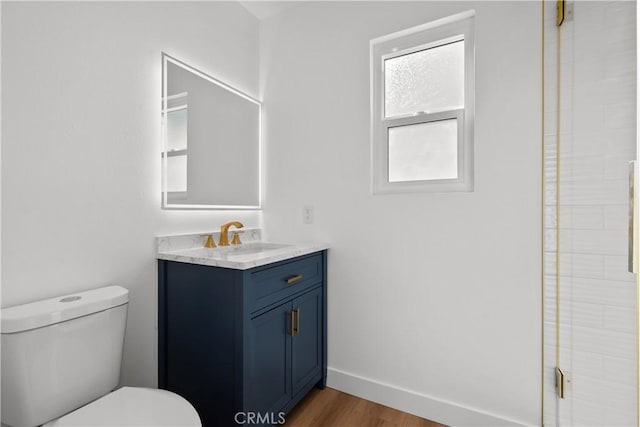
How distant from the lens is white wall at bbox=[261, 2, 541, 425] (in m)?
1.45

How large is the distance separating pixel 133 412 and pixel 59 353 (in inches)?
12.4

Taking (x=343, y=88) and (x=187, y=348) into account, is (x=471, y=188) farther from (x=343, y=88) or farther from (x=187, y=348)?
(x=187, y=348)

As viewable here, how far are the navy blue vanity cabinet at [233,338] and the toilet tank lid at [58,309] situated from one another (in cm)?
30

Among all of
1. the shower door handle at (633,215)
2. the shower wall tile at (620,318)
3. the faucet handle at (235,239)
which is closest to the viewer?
the shower door handle at (633,215)

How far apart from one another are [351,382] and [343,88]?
1.76 meters

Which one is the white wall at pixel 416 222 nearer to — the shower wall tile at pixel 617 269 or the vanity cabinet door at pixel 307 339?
the vanity cabinet door at pixel 307 339

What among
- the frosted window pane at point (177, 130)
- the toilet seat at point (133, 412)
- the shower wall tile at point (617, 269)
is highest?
the frosted window pane at point (177, 130)

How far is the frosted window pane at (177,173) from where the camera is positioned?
162cm

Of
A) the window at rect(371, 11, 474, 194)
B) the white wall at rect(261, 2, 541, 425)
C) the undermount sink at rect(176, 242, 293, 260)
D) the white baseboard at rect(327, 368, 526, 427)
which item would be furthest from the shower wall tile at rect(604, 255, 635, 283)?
the undermount sink at rect(176, 242, 293, 260)

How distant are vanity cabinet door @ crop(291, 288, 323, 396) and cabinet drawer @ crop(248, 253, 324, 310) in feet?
0.27

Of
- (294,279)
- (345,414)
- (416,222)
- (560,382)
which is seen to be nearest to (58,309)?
(294,279)

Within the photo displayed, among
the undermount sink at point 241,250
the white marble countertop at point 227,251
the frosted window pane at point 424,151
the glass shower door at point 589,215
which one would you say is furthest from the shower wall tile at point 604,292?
the undermount sink at point 241,250

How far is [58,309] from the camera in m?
1.04

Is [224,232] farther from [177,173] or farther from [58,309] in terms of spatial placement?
[58,309]
